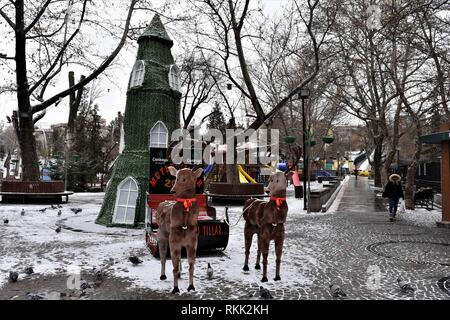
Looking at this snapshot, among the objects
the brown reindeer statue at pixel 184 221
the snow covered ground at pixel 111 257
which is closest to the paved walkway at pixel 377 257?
the snow covered ground at pixel 111 257

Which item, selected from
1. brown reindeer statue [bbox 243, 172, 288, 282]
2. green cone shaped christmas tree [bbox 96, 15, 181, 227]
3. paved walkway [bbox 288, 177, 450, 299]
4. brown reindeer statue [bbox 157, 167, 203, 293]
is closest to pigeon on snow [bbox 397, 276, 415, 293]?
paved walkway [bbox 288, 177, 450, 299]

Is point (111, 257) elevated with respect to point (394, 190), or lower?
lower

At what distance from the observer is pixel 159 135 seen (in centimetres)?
1452

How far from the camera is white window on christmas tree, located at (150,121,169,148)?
1443 centimetres

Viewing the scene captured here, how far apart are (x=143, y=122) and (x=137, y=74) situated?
216cm

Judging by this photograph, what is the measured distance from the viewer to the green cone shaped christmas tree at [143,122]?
1327 cm

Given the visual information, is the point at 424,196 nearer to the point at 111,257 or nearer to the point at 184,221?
the point at 111,257

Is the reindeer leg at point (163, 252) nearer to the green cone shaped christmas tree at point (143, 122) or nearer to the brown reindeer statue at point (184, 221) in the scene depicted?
the brown reindeer statue at point (184, 221)

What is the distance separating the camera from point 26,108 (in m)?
20.5

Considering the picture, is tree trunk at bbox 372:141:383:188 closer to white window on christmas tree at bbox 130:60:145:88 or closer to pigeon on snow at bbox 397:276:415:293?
white window on christmas tree at bbox 130:60:145:88

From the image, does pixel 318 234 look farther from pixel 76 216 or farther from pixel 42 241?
pixel 76 216

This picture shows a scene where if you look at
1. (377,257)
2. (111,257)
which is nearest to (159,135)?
(111,257)
